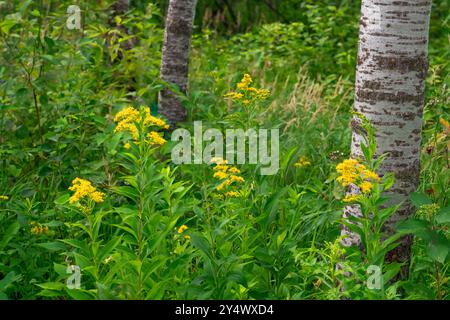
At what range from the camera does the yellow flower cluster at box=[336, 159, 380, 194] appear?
10.6ft

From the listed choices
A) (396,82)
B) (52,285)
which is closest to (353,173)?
(396,82)

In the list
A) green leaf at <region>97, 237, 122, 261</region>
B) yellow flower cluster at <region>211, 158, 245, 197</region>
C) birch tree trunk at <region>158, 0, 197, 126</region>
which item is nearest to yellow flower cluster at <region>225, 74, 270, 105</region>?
yellow flower cluster at <region>211, 158, 245, 197</region>

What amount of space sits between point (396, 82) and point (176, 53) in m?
2.92

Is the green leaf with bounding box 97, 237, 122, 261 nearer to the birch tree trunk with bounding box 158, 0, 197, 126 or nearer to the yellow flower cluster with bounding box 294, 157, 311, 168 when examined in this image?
the yellow flower cluster with bounding box 294, 157, 311, 168

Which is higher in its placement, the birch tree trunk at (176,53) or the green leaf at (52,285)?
the birch tree trunk at (176,53)

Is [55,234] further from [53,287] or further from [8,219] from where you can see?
[53,287]

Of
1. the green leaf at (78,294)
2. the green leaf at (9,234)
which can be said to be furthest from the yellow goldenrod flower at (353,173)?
the green leaf at (9,234)

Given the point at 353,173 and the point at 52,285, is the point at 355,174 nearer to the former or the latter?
the point at 353,173

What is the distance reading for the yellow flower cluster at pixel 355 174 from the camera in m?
3.23

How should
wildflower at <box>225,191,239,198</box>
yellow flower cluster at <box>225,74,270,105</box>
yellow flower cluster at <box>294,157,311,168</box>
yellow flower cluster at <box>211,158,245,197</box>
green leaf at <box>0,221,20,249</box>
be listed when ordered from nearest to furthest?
yellow flower cluster at <box>211,158,245,197</box>
wildflower at <box>225,191,239,198</box>
green leaf at <box>0,221,20,249</box>
yellow flower cluster at <box>225,74,270,105</box>
yellow flower cluster at <box>294,157,311,168</box>

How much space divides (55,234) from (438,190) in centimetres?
243

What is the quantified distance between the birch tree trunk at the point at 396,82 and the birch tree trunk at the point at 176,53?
2.68m

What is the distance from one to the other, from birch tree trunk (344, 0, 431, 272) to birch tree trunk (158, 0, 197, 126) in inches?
105

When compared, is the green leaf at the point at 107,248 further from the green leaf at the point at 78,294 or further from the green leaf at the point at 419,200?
the green leaf at the point at 419,200
